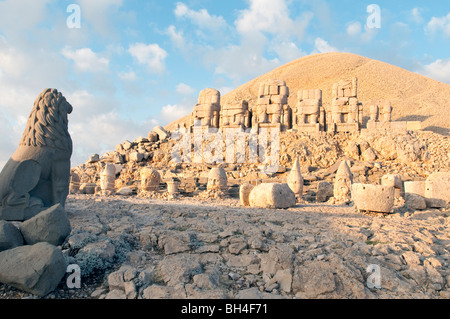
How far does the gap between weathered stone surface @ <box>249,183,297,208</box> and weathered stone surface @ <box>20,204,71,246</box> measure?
207 inches

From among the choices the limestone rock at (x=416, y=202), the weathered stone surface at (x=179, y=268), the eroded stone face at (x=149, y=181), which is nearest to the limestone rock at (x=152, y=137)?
the eroded stone face at (x=149, y=181)

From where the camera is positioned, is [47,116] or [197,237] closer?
[197,237]

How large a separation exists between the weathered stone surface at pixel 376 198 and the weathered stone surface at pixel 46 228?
20.3ft

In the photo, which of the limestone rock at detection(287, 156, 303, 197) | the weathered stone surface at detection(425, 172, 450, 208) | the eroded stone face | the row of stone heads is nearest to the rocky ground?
the weathered stone surface at detection(425, 172, 450, 208)

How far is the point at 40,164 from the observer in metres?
4.99

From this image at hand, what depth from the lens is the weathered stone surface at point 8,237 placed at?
3340 millimetres

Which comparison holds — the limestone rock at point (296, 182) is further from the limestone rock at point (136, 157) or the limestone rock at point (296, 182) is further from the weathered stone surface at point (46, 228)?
the limestone rock at point (136, 157)

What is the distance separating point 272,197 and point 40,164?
523 centimetres

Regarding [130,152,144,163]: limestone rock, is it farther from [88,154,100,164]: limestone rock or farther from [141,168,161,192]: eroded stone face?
[141,168,161,192]: eroded stone face

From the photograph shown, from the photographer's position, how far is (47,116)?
5.10 m

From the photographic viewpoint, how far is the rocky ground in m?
3.30
